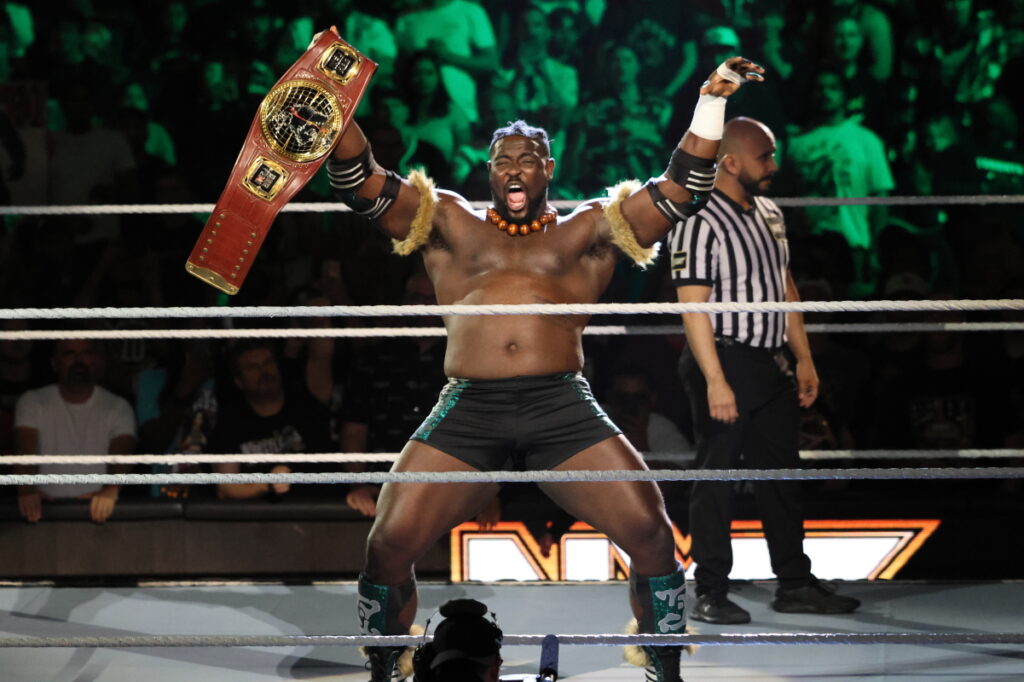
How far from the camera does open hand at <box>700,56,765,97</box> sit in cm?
221

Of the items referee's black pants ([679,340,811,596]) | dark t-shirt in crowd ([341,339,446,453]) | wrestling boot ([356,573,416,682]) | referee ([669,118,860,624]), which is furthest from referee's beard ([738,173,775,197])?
wrestling boot ([356,573,416,682])

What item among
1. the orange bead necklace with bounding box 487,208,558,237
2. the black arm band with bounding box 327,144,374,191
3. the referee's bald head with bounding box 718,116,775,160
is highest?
the referee's bald head with bounding box 718,116,775,160

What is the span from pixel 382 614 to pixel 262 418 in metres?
1.46

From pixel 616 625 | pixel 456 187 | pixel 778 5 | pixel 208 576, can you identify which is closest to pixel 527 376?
pixel 616 625

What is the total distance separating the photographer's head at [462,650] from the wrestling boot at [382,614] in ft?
3.01

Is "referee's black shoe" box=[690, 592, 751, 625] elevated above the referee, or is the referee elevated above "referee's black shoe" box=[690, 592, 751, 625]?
the referee

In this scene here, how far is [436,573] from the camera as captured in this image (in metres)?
3.41

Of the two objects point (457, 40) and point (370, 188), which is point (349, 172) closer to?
point (370, 188)

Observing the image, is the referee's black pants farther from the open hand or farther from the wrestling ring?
the open hand

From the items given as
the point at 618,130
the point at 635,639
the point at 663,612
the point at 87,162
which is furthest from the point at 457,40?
the point at 635,639

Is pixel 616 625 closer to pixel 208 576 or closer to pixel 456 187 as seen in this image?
pixel 208 576

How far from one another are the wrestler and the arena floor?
30cm

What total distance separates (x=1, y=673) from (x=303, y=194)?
266 centimetres

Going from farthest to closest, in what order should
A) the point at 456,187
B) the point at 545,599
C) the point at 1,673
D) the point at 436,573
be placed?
the point at 456,187, the point at 436,573, the point at 545,599, the point at 1,673
